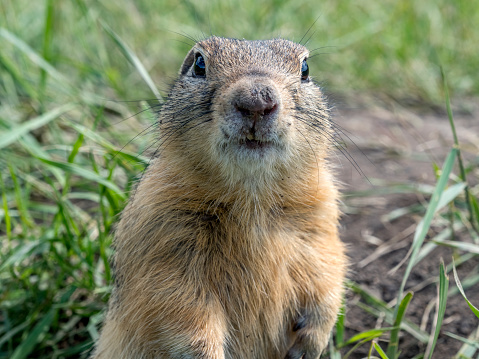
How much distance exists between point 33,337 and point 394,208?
313 cm

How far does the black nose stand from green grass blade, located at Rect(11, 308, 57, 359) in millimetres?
2287

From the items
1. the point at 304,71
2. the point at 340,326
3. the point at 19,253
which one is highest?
the point at 304,71

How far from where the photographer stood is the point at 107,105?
21.1 feet

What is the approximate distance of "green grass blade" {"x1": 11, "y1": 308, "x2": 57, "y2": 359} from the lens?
3936 mm

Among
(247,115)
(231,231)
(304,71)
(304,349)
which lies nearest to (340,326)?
(304,349)

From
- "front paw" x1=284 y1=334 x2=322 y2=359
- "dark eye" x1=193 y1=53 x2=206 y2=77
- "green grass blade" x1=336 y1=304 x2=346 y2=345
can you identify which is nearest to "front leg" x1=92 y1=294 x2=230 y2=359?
"front paw" x1=284 y1=334 x2=322 y2=359

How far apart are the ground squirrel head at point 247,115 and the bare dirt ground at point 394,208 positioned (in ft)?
3.79

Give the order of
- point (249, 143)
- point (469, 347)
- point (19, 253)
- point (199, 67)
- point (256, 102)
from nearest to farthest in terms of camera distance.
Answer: point (256, 102)
point (249, 143)
point (199, 67)
point (469, 347)
point (19, 253)

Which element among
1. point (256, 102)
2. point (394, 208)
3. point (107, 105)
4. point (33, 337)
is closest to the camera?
point (256, 102)

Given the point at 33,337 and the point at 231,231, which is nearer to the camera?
the point at 231,231

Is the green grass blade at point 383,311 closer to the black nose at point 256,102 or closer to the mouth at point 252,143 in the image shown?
the mouth at point 252,143

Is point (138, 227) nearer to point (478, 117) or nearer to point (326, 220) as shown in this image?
point (326, 220)

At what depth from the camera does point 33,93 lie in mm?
5586

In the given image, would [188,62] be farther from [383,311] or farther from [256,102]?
[383,311]
